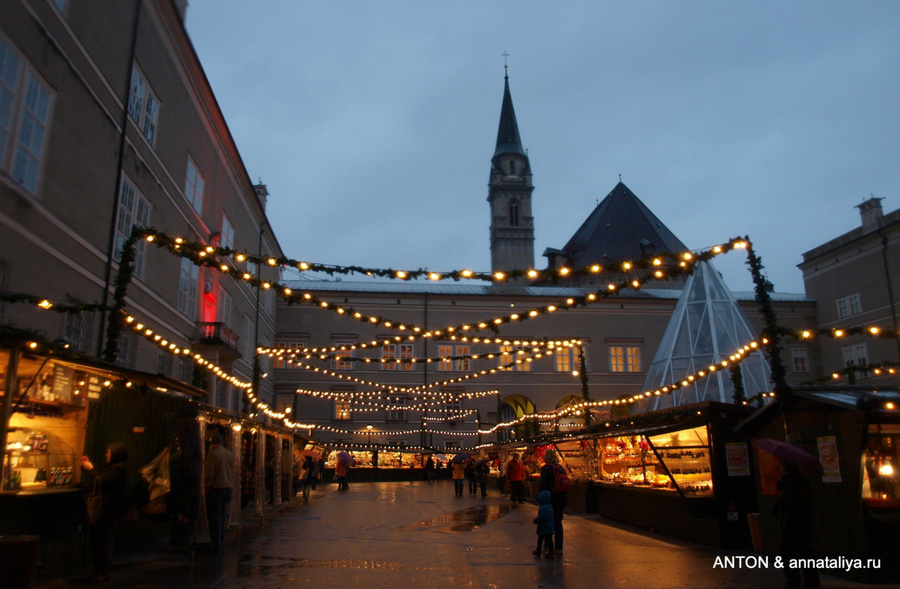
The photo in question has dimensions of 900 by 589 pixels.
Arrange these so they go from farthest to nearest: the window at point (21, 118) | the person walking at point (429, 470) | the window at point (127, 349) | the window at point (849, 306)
Result: the window at point (849, 306), the person walking at point (429, 470), the window at point (127, 349), the window at point (21, 118)

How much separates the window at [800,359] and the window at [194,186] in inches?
1669

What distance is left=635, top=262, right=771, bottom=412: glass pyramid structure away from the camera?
23.0 metres

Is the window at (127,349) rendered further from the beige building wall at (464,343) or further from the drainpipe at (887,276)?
the drainpipe at (887,276)

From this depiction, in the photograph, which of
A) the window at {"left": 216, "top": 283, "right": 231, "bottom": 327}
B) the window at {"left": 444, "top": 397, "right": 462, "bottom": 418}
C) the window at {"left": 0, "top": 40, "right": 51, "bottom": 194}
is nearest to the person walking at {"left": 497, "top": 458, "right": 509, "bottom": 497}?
the window at {"left": 444, "top": 397, "right": 462, "bottom": 418}

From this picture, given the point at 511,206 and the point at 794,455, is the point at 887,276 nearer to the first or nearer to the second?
the point at 794,455

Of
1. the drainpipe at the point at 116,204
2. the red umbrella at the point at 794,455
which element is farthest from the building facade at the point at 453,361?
the red umbrella at the point at 794,455

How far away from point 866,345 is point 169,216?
4272 centimetres

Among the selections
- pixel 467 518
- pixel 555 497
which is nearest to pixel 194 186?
pixel 467 518

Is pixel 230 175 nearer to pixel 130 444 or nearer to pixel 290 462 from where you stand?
pixel 290 462

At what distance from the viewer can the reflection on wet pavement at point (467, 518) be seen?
1571cm

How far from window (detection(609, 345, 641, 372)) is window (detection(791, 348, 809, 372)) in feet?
37.3

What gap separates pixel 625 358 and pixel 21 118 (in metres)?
42.8

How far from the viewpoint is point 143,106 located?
19672 millimetres

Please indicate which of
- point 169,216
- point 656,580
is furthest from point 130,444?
point 169,216
